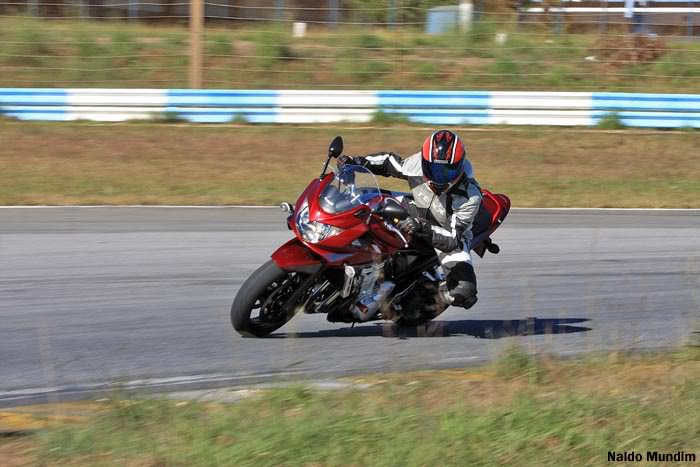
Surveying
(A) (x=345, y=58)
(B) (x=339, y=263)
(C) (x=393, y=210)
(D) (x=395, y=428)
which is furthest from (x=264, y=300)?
(A) (x=345, y=58)

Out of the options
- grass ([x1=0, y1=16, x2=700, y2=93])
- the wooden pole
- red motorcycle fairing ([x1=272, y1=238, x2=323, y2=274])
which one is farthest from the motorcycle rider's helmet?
grass ([x1=0, y1=16, x2=700, y2=93])

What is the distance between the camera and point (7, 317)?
730 cm

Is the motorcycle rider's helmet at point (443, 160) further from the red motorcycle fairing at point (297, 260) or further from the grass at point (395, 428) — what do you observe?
the grass at point (395, 428)

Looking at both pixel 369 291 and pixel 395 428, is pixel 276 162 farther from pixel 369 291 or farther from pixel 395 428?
pixel 395 428

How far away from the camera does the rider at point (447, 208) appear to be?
684 centimetres

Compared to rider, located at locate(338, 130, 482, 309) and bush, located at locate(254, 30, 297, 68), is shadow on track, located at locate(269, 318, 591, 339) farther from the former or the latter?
bush, located at locate(254, 30, 297, 68)

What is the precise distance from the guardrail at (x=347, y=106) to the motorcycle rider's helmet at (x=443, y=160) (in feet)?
38.7

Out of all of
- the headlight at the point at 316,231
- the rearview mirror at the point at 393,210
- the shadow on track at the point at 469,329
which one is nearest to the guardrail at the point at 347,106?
the shadow on track at the point at 469,329

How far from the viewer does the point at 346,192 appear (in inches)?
264

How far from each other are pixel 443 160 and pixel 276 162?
948 cm

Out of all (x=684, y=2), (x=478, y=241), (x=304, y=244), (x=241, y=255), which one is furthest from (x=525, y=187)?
(x=684, y=2)

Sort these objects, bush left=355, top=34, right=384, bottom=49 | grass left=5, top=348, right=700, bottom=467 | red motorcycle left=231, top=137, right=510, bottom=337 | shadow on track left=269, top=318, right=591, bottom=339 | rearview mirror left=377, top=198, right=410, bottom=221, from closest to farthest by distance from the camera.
→ grass left=5, top=348, right=700, bottom=467
rearview mirror left=377, top=198, right=410, bottom=221
red motorcycle left=231, top=137, right=510, bottom=337
shadow on track left=269, top=318, right=591, bottom=339
bush left=355, top=34, right=384, bottom=49

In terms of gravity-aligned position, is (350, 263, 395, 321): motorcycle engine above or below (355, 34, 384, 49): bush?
below

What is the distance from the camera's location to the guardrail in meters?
18.3
